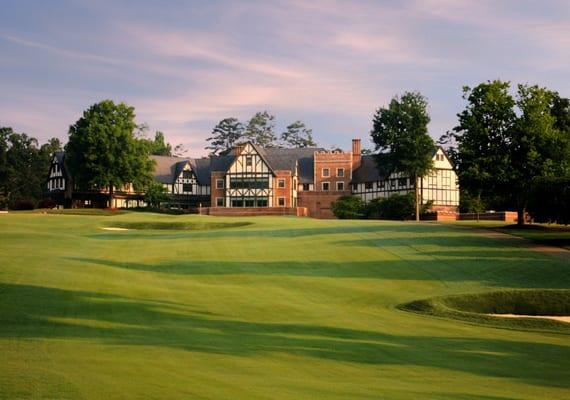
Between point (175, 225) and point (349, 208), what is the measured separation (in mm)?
30092

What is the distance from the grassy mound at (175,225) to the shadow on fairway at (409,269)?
26.4 m

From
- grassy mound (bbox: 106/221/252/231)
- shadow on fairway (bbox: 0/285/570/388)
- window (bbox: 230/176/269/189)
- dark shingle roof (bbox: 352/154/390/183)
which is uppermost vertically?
dark shingle roof (bbox: 352/154/390/183)

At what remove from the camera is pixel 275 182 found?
99.4 meters

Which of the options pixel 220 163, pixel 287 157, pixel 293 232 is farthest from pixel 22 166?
pixel 293 232

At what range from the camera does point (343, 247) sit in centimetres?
3750

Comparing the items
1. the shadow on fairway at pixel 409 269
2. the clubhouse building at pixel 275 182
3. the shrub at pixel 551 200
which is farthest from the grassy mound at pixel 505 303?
the clubhouse building at pixel 275 182

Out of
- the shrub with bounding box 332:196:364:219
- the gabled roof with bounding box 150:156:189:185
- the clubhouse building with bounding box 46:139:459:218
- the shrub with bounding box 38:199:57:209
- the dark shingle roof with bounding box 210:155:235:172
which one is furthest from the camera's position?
the dark shingle roof with bounding box 210:155:235:172

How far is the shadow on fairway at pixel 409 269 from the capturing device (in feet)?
94.5

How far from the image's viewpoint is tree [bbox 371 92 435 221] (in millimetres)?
85688

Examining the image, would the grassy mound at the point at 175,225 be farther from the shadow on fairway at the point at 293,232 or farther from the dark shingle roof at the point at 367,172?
the dark shingle roof at the point at 367,172

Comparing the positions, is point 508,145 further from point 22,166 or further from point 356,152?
point 22,166

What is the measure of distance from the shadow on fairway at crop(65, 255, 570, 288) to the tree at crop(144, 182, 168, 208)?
212 ft

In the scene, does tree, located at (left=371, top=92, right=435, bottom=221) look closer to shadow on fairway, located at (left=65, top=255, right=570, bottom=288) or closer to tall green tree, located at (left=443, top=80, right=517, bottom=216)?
tall green tree, located at (left=443, top=80, right=517, bottom=216)

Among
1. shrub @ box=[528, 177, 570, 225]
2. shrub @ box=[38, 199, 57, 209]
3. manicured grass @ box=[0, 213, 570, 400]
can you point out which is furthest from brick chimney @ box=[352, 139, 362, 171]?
manicured grass @ box=[0, 213, 570, 400]
